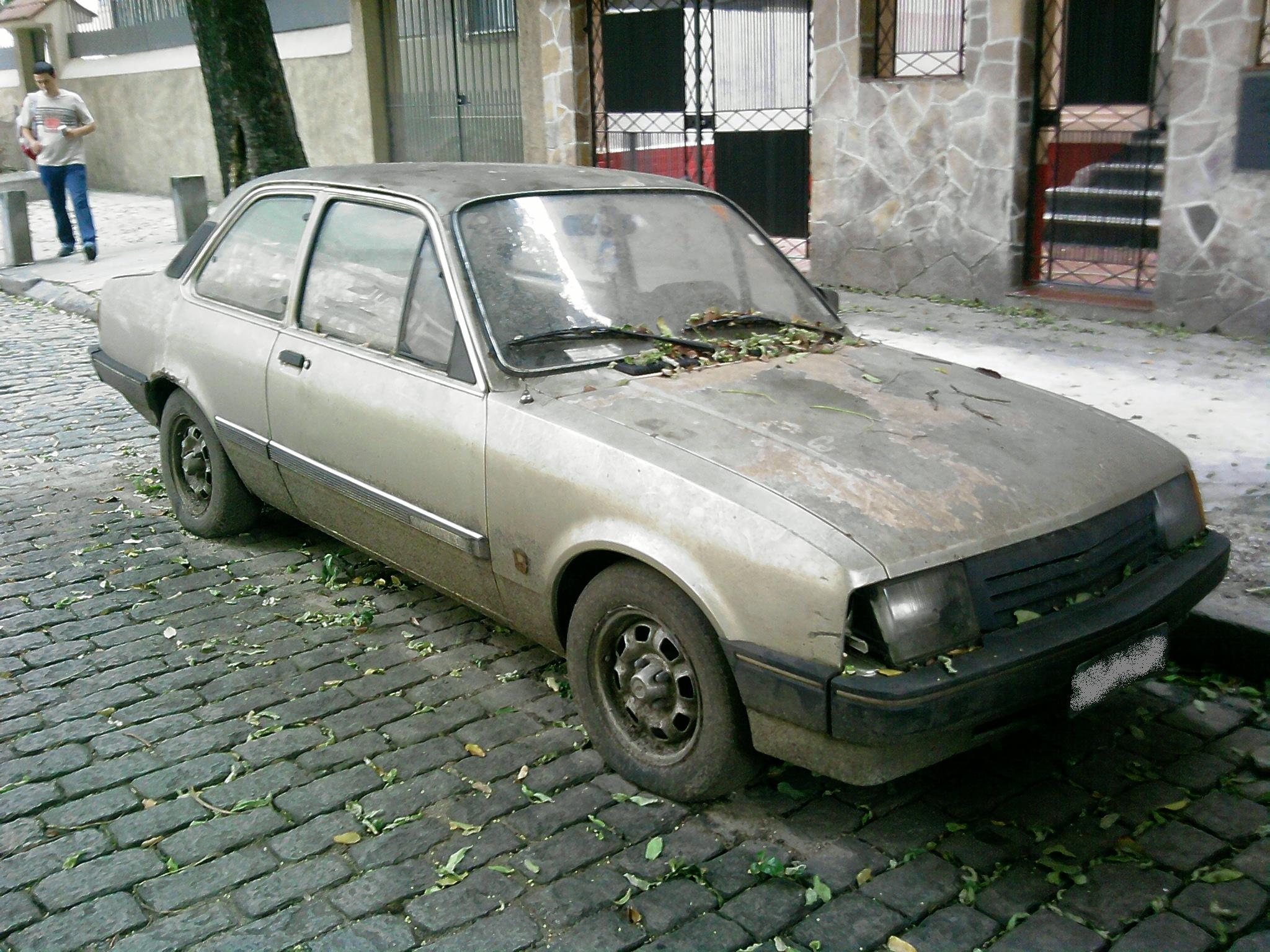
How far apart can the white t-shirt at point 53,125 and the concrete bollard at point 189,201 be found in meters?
1.15

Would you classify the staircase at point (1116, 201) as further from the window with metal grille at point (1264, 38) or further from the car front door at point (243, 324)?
the car front door at point (243, 324)

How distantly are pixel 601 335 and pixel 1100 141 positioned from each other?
6679mm

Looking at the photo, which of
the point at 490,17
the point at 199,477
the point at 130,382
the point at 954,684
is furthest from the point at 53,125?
the point at 954,684

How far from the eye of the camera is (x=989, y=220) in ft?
32.8

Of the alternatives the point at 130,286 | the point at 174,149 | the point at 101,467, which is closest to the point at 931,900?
the point at 130,286

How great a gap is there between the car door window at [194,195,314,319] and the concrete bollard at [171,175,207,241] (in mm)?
10063

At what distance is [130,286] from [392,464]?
248 centimetres

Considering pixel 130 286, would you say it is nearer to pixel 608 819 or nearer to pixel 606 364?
pixel 606 364

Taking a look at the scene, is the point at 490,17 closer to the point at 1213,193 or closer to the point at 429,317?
the point at 1213,193

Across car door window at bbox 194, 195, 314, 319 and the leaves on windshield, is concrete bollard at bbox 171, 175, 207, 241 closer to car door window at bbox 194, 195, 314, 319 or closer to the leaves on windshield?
car door window at bbox 194, 195, 314, 319

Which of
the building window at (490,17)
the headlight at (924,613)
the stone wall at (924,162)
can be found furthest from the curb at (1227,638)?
the building window at (490,17)

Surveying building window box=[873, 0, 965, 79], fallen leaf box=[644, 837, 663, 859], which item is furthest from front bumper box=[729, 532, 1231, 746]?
building window box=[873, 0, 965, 79]

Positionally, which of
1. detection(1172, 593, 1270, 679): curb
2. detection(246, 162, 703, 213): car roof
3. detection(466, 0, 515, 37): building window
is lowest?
detection(1172, 593, 1270, 679): curb

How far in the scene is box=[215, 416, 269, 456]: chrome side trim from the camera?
5223mm
